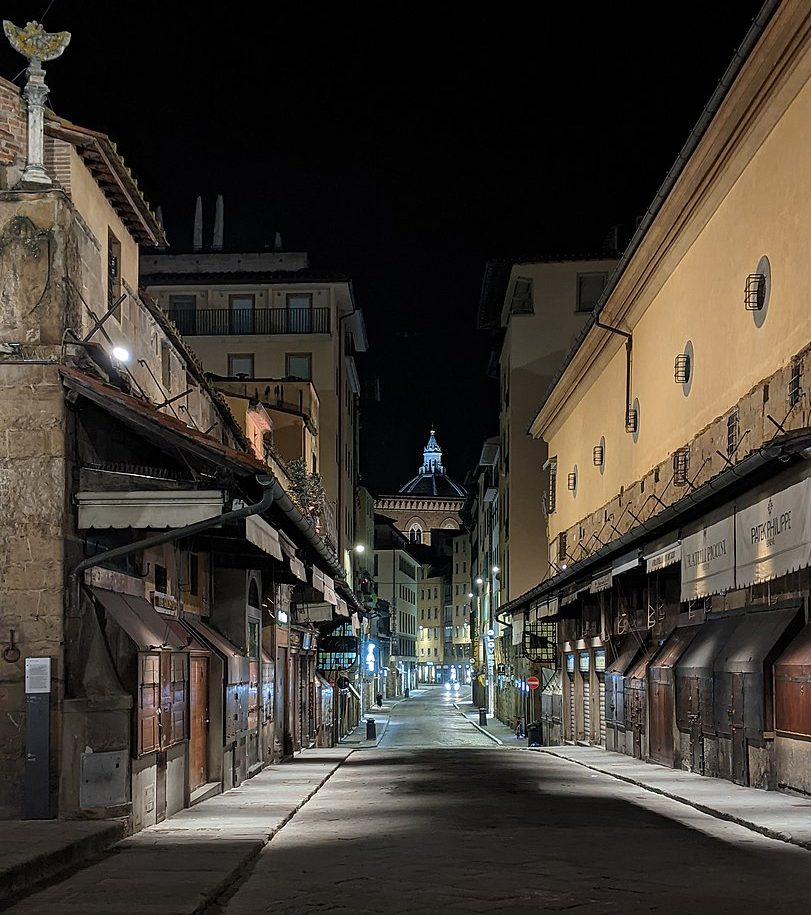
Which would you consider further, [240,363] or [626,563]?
[240,363]

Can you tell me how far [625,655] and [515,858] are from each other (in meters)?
21.4

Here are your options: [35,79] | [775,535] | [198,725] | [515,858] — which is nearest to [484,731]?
[198,725]

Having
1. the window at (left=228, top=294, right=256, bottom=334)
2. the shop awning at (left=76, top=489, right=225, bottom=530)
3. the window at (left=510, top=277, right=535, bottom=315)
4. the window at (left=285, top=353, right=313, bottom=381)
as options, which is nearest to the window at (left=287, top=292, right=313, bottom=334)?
the window at (left=285, top=353, right=313, bottom=381)

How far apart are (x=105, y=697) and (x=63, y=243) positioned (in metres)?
4.91

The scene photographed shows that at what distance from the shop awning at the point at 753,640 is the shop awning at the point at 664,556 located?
166cm

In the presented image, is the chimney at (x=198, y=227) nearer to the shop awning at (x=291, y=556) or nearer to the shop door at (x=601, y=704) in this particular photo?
the shop door at (x=601, y=704)

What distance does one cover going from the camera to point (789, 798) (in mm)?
19625

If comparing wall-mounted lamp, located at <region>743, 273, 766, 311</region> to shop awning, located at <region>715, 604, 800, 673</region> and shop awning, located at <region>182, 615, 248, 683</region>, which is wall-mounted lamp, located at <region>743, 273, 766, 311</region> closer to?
shop awning, located at <region>715, 604, 800, 673</region>

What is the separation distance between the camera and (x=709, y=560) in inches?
752

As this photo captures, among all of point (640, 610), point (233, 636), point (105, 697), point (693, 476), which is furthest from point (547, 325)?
point (105, 697)

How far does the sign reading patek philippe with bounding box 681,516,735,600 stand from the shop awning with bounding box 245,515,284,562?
5946 mm

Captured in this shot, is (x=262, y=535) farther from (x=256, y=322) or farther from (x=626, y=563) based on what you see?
(x=256, y=322)

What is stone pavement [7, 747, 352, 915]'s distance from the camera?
10.5 meters

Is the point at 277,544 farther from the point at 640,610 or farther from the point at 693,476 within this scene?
the point at 640,610
